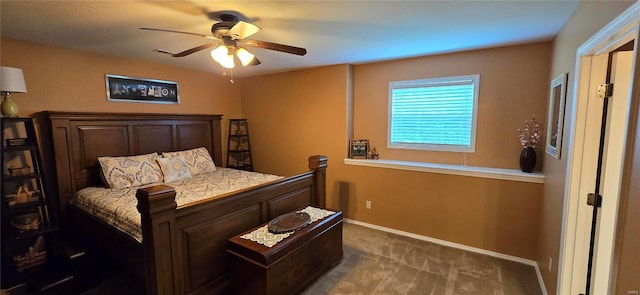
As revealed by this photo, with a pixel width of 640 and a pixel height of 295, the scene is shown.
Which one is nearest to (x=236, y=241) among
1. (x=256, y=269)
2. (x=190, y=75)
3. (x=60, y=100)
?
(x=256, y=269)

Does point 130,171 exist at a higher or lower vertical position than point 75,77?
lower

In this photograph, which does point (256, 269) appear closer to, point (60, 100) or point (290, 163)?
point (290, 163)

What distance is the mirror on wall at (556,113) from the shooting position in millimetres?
2006

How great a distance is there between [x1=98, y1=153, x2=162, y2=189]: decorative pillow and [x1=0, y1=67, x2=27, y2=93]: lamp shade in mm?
926

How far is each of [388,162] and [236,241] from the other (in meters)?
2.10

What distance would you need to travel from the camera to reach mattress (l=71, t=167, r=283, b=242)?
82.7 inches

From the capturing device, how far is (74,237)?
2.72 meters

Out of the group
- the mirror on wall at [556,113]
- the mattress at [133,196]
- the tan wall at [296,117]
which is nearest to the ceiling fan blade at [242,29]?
the mattress at [133,196]

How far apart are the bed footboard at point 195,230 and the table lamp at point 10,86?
1.77 metres

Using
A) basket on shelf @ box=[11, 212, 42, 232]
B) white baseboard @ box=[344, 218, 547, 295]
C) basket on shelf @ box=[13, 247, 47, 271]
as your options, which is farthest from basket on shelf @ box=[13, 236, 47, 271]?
white baseboard @ box=[344, 218, 547, 295]

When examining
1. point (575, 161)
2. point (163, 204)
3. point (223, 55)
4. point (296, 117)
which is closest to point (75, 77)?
point (223, 55)

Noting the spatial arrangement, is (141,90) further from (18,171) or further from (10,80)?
(18,171)

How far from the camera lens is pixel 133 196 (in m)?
2.50

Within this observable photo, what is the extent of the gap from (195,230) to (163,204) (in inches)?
14.0
